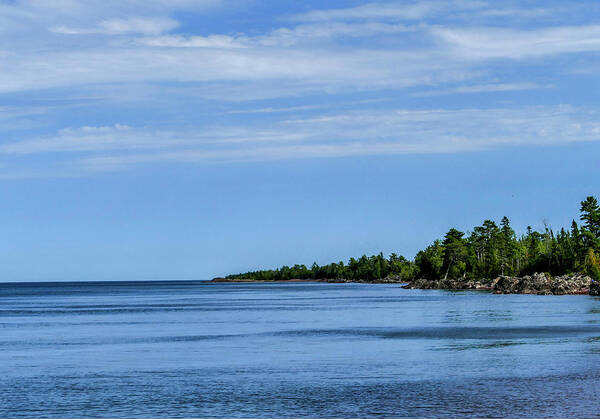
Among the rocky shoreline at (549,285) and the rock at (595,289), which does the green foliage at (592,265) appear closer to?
the rocky shoreline at (549,285)

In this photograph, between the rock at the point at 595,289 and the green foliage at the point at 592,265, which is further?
the green foliage at the point at 592,265

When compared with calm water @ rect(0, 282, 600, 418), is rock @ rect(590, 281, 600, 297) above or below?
above

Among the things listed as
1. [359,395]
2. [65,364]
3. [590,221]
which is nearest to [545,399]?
[359,395]

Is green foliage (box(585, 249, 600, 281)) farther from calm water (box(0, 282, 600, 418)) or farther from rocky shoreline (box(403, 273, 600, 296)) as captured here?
calm water (box(0, 282, 600, 418))

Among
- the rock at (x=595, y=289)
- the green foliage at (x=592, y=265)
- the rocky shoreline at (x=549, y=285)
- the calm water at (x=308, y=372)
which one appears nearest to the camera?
Result: the calm water at (x=308, y=372)

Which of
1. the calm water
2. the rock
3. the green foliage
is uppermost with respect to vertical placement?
the green foliage

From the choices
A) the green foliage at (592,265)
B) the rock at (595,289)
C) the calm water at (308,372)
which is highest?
the green foliage at (592,265)

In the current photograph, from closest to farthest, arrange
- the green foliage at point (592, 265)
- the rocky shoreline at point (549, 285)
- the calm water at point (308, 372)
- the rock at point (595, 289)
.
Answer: the calm water at point (308, 372) → the rock at point (595, 289) → the rocky shoreline at point (549, 285) → the green foliage at point (592, 265)

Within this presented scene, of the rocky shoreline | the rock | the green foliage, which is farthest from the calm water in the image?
the green foliage

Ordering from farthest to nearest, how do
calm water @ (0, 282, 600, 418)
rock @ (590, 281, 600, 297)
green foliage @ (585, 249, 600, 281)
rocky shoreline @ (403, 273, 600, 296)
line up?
green foliage @ (585, 249, 600, 281), rocky shoreline @ (403, 273, 600, 296), rock @ (590, 281, 600, 297), calm water @ (0, 282, 600, 418)

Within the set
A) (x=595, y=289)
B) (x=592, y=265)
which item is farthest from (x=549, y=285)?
(x=595, y=289)

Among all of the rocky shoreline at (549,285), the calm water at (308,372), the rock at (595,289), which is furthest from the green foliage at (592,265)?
the calm water at (308,372)

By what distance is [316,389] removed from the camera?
36812mm

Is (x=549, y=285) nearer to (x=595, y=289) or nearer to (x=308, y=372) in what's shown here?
(x=595, y=289)
